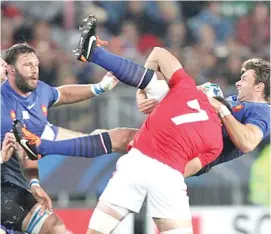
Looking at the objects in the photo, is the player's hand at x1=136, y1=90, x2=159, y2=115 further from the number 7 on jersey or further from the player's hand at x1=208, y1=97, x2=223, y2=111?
the player's hand at x1=208, y1=97, x2=223, y2=111

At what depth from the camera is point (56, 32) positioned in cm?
1202

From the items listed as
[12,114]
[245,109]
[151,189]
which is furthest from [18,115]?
[245,109]

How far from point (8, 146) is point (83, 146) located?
20.7 inches

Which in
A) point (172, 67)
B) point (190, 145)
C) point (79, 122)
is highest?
point (172, 67)

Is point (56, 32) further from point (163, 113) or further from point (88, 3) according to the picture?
point (163, 113)

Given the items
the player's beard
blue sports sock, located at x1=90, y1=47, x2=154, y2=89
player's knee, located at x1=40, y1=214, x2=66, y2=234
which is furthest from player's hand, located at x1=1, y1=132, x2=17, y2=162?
blue sports sock, located at x1=90, y1=47, x2=154, y2=89

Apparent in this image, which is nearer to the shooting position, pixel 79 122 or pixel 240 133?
pixel 240 133

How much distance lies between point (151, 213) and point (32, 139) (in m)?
0.99

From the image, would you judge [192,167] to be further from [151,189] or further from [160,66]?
[160,66]

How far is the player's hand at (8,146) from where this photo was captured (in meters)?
6.79

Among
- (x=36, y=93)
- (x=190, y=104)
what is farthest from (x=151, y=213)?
(x=36, y=93)

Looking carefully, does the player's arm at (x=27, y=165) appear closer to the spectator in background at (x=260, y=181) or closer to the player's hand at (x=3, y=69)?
the player's hand at (x=3, y=69)

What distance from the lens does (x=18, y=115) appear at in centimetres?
715

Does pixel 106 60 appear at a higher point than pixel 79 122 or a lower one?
higher
